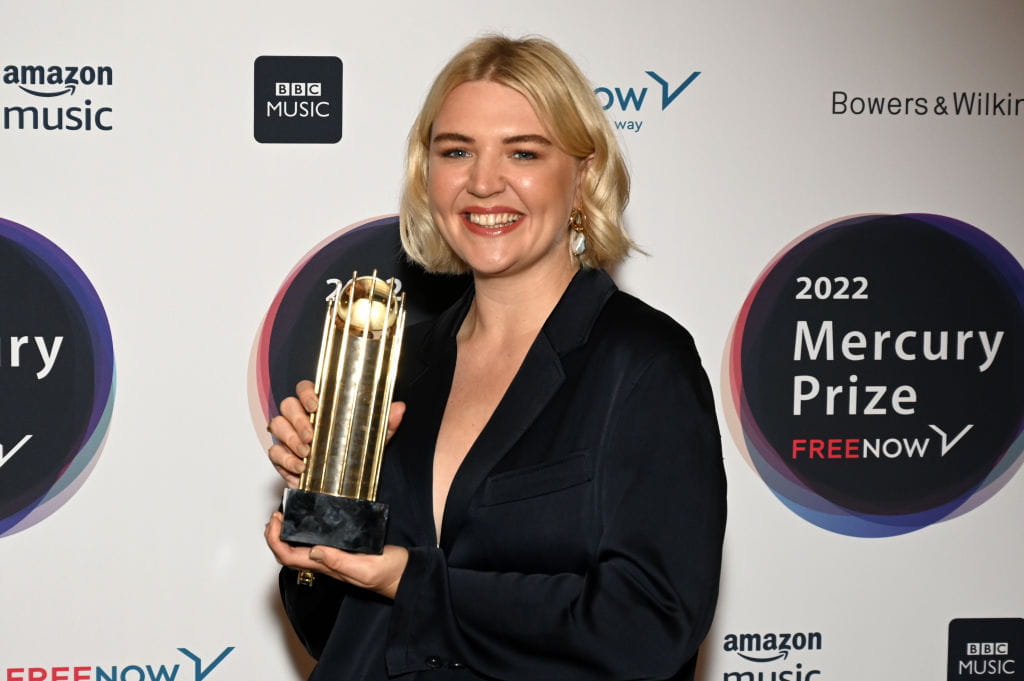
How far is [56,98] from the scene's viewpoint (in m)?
2.13

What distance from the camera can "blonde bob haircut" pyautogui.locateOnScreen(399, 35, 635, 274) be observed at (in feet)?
4.60

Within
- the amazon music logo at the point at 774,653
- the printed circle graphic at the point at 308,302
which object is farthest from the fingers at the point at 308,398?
the amazon music logo at the point at 774,653

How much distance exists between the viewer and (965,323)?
241 cm

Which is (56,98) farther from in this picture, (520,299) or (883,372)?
(883,372)

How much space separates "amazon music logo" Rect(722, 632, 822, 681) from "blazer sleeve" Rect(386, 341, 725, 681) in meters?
1.14

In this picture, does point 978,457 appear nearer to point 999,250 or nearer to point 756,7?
point 999,250

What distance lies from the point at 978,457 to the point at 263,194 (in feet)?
4.87

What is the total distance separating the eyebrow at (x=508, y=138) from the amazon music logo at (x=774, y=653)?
51.4 inches

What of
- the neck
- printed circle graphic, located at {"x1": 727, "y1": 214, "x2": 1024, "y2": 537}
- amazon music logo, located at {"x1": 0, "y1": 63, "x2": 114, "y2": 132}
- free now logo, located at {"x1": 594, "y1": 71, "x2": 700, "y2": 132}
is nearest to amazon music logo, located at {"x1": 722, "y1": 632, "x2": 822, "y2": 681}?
printed circle graphic, located at {"x1": 727, "y1": 214, "x2": 1024, "y2": 537}

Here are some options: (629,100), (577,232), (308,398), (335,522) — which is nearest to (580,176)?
(577,232)

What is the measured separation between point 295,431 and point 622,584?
397mm

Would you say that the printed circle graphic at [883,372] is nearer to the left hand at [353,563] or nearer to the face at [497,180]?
the face at [497,180]

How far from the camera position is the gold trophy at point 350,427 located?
1.23 meters

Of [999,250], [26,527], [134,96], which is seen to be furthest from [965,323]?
[26,527]
